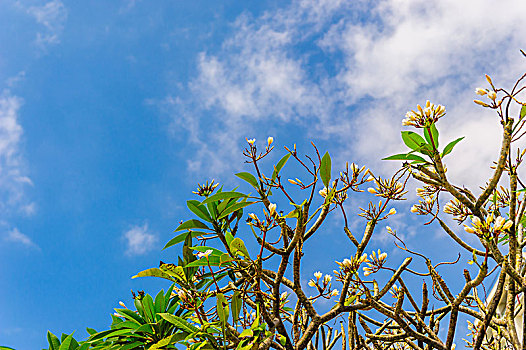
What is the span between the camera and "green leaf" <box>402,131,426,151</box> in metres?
1.50

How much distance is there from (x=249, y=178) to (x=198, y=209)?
312 millimetres

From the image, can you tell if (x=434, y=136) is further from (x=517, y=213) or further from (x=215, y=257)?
(x=215, y=257)

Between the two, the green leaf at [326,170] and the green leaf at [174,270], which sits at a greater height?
the green leaf at [326,170]

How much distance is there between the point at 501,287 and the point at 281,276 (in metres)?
0.77

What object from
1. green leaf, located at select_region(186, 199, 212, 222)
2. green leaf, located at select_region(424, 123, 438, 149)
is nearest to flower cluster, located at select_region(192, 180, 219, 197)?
green leaf, located at select_region(186, 199, 212, 222)

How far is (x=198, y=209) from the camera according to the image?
1.55 metres

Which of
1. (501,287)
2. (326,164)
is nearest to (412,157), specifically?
(326,164)

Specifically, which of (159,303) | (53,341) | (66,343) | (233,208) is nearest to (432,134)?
(233,208)

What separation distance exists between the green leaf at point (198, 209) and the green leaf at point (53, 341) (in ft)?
3.15

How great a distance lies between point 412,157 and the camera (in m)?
1.54

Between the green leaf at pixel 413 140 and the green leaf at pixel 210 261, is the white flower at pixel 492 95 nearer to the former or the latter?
the green leaf at pixel 413 140

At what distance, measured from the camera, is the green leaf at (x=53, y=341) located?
1809mm

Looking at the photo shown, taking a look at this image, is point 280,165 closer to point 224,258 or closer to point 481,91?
point 224,258

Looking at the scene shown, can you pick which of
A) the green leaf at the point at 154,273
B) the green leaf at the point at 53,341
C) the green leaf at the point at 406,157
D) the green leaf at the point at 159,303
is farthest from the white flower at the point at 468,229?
the green leaf at the point at 53,341
